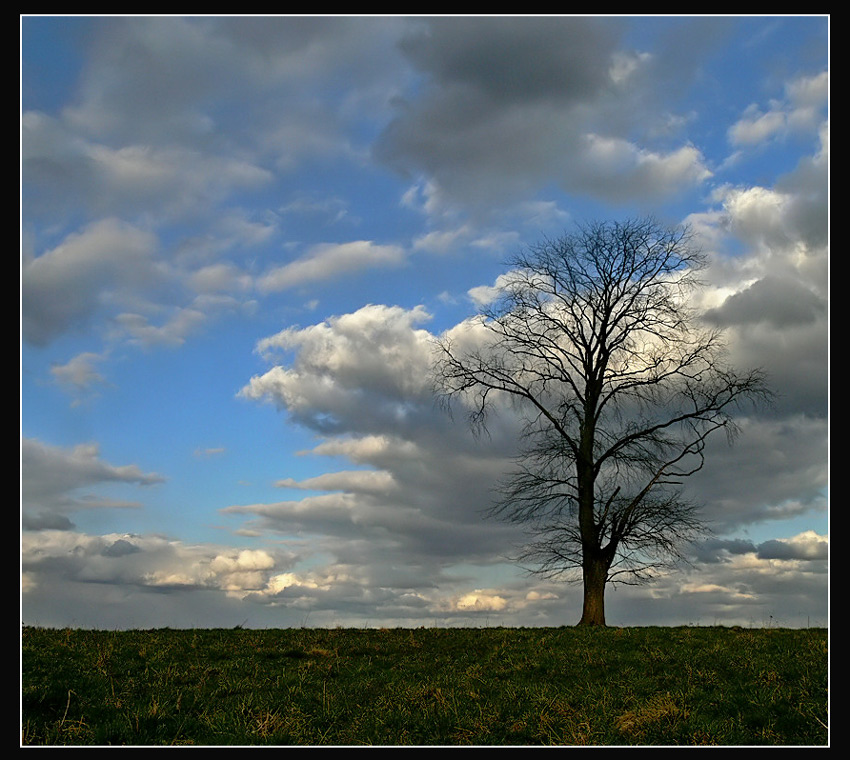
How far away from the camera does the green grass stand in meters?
10.6

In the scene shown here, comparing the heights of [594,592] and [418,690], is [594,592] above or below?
below

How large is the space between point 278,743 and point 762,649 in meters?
11.0

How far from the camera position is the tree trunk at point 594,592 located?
81.4ft

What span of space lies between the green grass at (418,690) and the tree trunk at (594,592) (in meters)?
6.87

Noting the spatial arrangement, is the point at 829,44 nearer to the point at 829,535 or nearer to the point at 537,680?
the point at 829,535

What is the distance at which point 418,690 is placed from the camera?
1266cm

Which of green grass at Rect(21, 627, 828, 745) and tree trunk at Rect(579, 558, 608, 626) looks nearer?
green grass at Rect(21, 627, 828, 745)

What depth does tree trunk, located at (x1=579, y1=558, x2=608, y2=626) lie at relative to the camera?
2480cm

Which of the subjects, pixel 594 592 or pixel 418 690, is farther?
pixel 594 592

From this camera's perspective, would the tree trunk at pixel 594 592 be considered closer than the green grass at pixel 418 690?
No

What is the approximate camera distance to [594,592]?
25156mm

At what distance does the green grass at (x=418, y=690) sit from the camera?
10617mm

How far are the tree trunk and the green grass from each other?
6.87 m

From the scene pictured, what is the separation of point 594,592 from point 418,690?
45.4 feet
